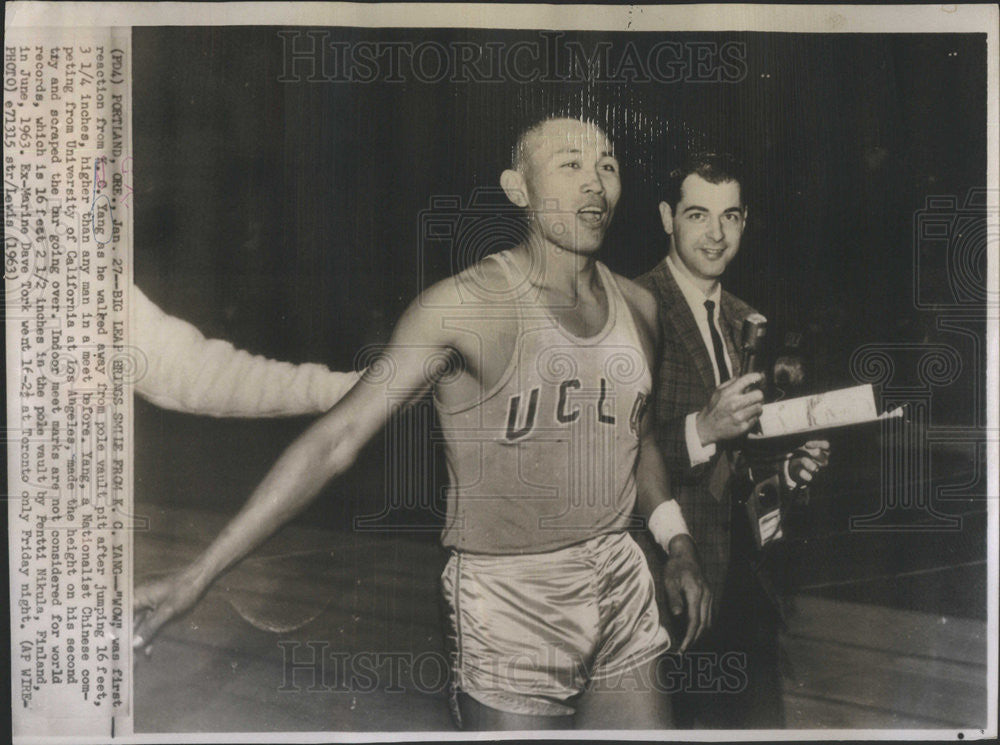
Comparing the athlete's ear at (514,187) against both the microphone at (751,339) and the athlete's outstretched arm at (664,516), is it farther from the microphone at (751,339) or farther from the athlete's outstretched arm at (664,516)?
the microphone at (751,339)

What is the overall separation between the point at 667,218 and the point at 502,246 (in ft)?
0.94

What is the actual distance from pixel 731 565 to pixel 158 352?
3.40ft

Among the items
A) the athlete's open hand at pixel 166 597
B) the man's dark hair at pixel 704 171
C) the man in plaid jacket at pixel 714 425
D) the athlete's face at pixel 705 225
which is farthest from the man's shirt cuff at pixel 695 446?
the athlete's open hand at pixel 166 597

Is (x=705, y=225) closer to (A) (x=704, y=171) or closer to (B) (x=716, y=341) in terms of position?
(A) (x=704, y=171)

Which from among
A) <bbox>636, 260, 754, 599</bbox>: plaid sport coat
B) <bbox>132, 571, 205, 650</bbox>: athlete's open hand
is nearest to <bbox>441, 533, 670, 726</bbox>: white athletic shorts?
<bbox>636, 260, 754, 599</bbox>: plaid sport coat

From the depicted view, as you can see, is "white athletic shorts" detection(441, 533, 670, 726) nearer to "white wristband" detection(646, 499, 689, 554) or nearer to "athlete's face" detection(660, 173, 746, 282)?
"white wristband" detection(646, 499, 689, 554)

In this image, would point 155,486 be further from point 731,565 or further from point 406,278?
point 731,565

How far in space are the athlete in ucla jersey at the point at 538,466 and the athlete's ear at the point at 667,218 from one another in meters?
0.09

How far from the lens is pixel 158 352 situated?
1662 millimetres

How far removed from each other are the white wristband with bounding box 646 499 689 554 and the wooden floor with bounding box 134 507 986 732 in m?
0.24

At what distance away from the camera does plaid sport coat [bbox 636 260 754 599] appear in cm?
168

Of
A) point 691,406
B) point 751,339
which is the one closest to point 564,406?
point 691,406

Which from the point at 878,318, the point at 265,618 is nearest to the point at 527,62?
the point at 878,318

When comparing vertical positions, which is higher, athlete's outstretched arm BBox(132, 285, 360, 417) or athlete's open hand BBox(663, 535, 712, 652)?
athlete's outstretched arm BBox(132, 285, 360, 417)
